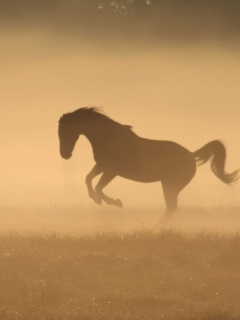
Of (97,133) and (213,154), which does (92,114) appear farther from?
(213,154)

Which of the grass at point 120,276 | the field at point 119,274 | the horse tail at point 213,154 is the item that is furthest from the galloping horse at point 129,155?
the grass at point 120,276

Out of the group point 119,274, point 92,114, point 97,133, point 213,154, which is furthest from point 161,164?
point 119,274

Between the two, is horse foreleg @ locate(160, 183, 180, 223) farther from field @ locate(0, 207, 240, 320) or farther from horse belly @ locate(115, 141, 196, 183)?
field @ locate(0, 207, 240, 320)

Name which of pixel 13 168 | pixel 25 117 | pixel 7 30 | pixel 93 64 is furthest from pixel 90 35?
pixel 13 168

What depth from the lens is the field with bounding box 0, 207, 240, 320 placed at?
11.3m

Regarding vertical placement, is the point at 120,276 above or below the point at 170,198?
below

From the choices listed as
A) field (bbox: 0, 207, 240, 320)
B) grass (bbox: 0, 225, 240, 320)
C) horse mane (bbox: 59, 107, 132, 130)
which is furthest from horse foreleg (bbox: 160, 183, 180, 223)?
grass (bbox: 0, 225, 240, 320)

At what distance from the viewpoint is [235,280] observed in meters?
13.0

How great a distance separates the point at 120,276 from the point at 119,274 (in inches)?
3.5

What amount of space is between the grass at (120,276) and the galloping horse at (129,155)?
2312 millimetres

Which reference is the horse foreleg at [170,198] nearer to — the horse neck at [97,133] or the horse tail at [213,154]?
the horse tail at [213,154]

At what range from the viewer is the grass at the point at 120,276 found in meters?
11.2

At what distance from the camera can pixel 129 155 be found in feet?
61.3

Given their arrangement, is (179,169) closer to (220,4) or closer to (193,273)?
(193,273)
